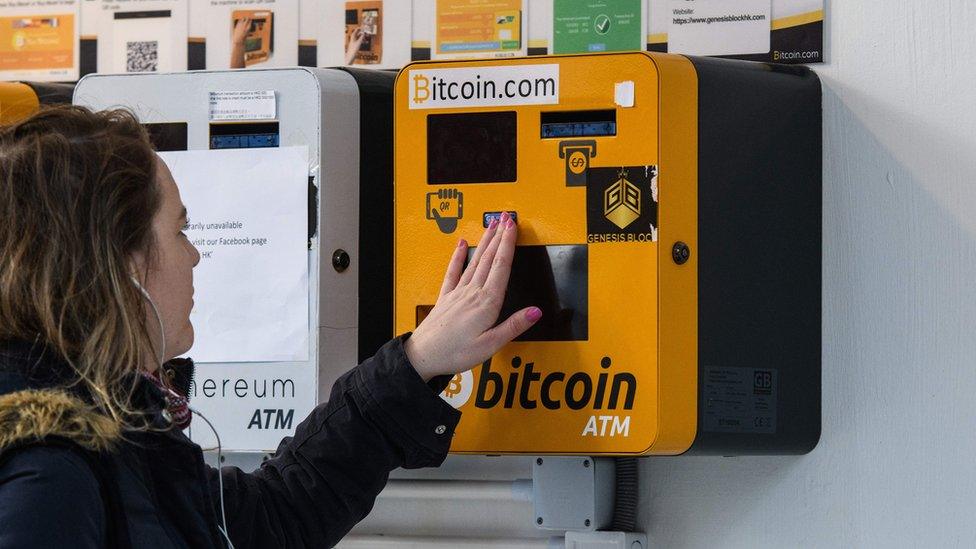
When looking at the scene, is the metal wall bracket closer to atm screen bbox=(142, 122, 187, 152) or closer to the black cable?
the black cable

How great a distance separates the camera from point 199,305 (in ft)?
6.43

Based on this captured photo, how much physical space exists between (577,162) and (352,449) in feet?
1.65

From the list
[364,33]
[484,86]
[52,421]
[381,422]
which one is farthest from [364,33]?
[52,421]

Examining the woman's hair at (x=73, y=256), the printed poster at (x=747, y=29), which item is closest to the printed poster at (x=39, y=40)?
the printed poster at (x=747, y=29)

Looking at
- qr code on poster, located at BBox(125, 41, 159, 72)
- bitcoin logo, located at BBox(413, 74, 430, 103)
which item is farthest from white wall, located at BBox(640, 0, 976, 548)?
qr code on poster, located at BBox(125, 41, 159, 72)

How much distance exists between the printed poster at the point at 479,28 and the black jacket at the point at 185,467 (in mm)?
701

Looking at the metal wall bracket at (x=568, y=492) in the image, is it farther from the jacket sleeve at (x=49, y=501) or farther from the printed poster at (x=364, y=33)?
the jacket sleeve at (x=49, y=501)

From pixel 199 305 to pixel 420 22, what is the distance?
676mm

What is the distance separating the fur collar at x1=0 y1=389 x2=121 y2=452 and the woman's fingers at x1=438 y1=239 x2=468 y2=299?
682mm

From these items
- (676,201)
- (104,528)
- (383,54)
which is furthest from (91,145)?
(383,54)

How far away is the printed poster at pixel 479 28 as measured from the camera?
2.25 meters

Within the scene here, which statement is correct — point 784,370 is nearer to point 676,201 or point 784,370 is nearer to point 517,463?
point 676,201

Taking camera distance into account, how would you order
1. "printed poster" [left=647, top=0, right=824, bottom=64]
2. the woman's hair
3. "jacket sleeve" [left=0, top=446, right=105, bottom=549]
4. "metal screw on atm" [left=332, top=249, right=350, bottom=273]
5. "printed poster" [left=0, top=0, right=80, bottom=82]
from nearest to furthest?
"jacket sleeve" [left=0, top=446, right=105, bottom=549], the woman's hair, "metal screw on atm" [left=332, top=249, right=350, bottom=273], "printed poster" [left=647, top=0, right=824, bottom=64], "printed poster" [left=0, top=0, right=80, bottom=82]

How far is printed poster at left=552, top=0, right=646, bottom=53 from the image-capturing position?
2.19m
